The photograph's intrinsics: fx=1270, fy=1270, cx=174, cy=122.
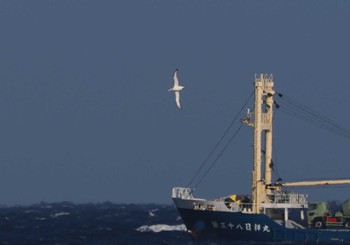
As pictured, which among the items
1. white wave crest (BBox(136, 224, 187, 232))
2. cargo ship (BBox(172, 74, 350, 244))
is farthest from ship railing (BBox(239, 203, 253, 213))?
white wave crest (BBox(136, 224, 187, 232))

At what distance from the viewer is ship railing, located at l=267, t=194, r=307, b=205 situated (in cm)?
9088

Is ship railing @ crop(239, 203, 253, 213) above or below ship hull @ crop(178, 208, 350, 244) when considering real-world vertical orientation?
above

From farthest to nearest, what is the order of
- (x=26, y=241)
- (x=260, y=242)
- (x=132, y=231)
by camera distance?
(x=132, y=231) → (x=26, y=241) → (x=260, y=242)

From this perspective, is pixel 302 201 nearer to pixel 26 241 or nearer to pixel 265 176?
pixel 265 176

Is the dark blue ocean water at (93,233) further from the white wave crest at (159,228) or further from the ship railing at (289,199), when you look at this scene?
the ship railing at (289,199)

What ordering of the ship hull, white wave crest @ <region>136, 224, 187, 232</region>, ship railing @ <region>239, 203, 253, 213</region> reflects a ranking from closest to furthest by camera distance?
the ship hull
ship railing @ <region>239, 203, 253, 213</region>
white wave crest @ <region>136, 224, 187, 232</region>

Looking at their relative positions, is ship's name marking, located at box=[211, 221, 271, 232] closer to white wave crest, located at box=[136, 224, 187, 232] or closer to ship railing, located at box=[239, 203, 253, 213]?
ship railing, located at box=[239, 203, 253, 213]

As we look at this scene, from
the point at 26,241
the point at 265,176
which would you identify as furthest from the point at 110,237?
the point at 265,176

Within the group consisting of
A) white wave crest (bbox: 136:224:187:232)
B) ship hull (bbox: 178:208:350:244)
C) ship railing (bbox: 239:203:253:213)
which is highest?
white wave crest (bbox: 136:224:187:232)

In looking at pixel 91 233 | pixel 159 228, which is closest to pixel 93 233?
pixel 91 233

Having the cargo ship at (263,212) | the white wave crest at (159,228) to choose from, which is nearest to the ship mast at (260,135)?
the cargo ship at (263,212)

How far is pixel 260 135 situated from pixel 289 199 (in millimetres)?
5026

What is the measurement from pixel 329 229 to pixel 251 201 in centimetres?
608

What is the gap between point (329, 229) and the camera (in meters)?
89.8
